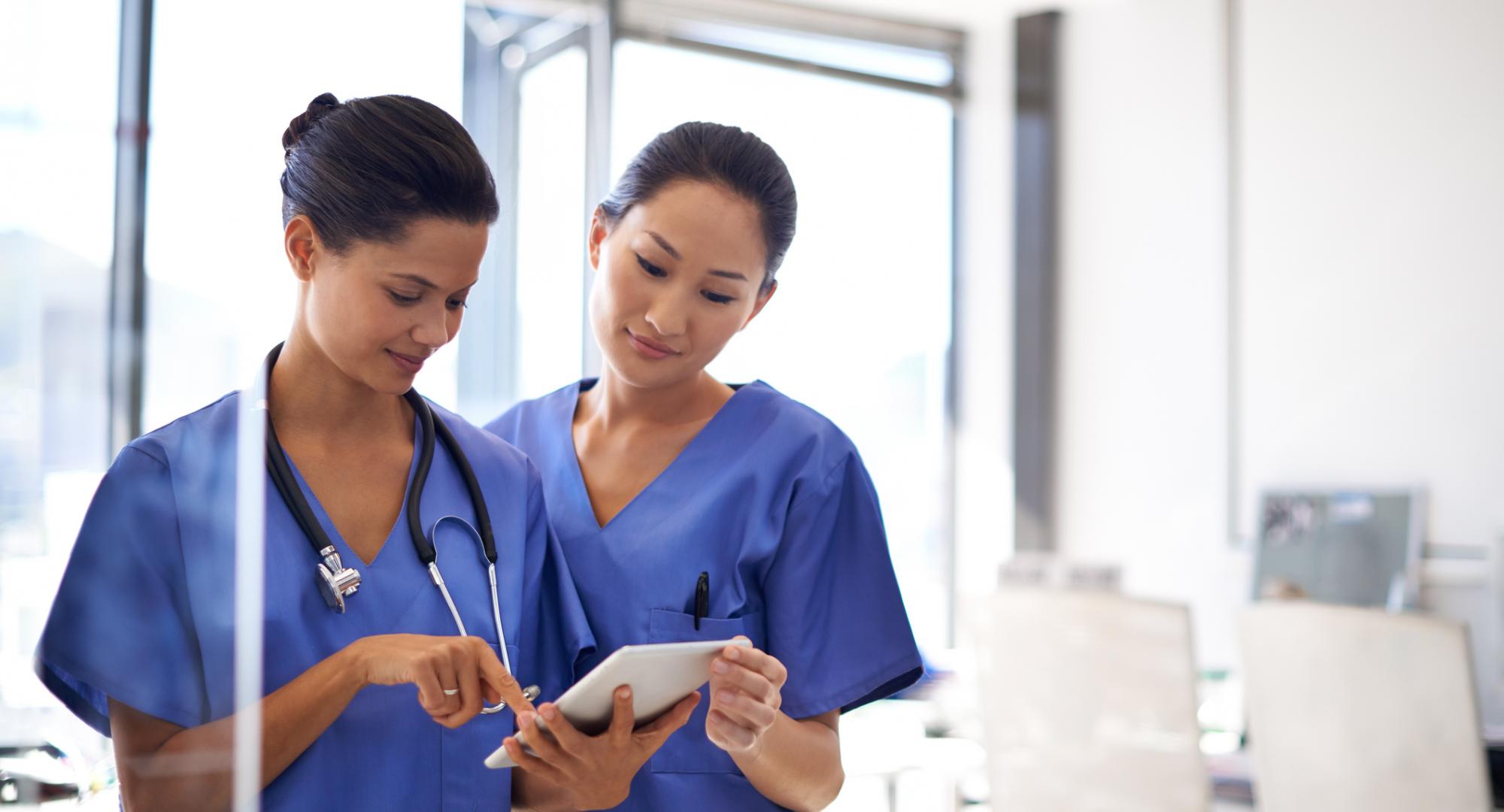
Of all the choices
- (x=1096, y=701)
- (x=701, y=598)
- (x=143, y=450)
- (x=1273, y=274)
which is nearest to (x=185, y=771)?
(x=143, y=450)

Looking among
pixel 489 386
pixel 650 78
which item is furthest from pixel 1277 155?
pixel 489 386

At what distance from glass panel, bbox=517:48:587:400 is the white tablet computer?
7.06 ft

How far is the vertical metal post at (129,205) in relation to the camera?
0.59 metres

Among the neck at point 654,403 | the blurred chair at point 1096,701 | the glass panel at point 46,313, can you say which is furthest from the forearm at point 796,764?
the blurred chair at point 1096,701

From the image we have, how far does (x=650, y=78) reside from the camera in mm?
3355

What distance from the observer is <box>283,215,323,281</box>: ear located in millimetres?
781

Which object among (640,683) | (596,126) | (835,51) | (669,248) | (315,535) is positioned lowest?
(640,683)

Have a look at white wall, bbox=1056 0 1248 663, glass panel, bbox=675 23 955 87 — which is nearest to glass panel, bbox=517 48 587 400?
glass panel, bbox=675 23 955 87

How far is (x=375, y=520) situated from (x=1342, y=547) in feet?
8.65

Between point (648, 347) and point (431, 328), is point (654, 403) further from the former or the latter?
point (431, 328)

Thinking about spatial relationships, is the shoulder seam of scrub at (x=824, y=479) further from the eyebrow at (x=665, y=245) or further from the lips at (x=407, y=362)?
the lips at (x=407, y=362)

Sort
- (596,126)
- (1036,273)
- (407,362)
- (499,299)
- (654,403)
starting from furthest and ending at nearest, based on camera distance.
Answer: (1036,273) → (596,126) → (499,299) → (654,403) → (407,362)

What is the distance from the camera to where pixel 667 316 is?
1073 mm

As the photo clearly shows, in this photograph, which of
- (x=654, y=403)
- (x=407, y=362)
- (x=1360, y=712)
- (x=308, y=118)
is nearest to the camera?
(x=308, y=118)
